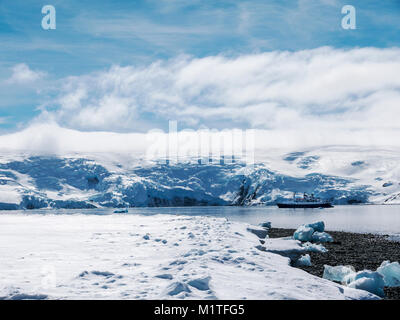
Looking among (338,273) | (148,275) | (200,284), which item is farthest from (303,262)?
(200,284)

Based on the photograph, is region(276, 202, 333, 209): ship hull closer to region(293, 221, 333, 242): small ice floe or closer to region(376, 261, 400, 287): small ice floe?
region(293, 221, 333, 242): small ice floe

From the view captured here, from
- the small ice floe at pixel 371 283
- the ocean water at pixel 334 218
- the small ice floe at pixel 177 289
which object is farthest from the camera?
the ocean water at pixel 334 218

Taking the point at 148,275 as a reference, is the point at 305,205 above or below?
below

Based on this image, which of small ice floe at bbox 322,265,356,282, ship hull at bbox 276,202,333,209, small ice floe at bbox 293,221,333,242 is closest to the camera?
small ice floe at bbox 322,265,356,282

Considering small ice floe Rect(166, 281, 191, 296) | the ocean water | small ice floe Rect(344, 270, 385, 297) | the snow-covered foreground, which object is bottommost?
the ocean water

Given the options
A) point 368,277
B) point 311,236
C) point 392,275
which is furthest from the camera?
point 311,236

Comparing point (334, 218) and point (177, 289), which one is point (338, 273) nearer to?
point (177, 289)

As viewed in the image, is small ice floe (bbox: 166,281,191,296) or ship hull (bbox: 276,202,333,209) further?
ship hull (bbox: 276,202,333,209)

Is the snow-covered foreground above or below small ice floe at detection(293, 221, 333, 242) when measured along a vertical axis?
above

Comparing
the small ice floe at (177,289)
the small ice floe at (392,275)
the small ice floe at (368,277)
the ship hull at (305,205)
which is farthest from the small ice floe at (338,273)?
the ship hull at (305,205)

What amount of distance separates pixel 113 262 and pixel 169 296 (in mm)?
5022

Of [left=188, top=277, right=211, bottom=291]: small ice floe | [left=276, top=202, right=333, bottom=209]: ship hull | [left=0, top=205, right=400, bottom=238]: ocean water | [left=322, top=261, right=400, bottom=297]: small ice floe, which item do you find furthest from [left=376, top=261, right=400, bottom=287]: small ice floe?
[left=276, top=202, right=333, bottom=209]: ship hull

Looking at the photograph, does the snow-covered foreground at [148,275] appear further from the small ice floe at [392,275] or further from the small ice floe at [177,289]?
the small ice floe at [392,275]
